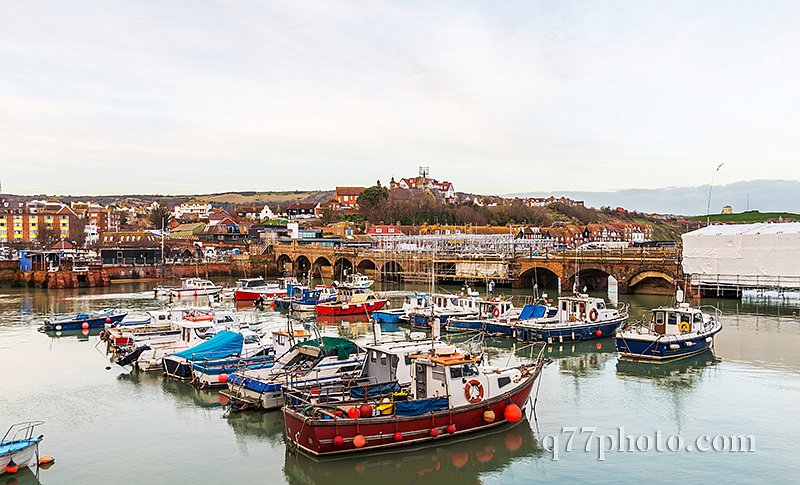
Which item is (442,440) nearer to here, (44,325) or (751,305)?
(44,325)

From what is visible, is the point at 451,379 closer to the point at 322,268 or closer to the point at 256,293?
the point at 256,293

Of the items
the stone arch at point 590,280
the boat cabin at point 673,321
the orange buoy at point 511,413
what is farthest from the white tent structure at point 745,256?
the orange buoy at point 511,413

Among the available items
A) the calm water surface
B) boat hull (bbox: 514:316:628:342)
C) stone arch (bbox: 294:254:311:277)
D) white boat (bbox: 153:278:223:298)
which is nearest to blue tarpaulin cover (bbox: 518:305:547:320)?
boat hull (bbox: 514:316:628:342)

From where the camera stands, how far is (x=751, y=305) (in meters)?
50.7

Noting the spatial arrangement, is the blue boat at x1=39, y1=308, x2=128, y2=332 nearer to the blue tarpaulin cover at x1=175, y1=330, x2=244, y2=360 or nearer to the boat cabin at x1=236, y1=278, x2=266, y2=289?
the boat cabin at x1=236, y1=278, x2=266, y2=289

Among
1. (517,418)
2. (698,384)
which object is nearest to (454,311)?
(698,384)

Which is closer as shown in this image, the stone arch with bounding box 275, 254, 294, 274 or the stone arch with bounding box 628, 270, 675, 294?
the stone arch with bounding box 628, 270, 675, 294

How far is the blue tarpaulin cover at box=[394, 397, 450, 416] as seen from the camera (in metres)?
18.0

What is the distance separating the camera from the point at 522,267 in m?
64.4

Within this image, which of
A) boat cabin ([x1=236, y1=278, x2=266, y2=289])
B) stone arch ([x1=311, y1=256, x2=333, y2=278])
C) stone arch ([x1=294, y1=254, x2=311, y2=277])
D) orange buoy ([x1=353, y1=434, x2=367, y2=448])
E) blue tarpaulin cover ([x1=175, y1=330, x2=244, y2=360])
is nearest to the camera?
orange buoy ([x1=353, y1=434, x2=367, y2=448])

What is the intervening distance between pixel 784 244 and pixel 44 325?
50.8 meters

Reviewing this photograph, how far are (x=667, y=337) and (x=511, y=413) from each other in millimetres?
13008

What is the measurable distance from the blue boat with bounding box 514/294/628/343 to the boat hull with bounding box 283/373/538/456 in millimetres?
→ 15930

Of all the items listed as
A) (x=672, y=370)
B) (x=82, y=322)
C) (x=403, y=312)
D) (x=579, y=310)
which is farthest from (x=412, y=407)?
(x=82, y=322)
